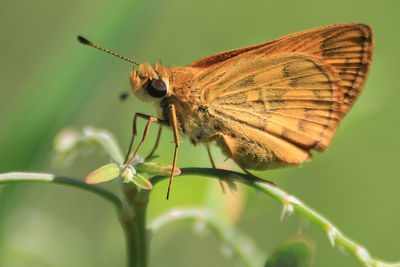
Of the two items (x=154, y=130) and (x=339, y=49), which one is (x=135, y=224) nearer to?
(x=154, y=130)

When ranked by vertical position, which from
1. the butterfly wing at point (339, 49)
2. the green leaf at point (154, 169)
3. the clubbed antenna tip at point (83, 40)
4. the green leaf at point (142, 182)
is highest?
the butterfly wing at point (339, 49)

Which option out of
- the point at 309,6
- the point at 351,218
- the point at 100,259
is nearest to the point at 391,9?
the point at 309,6

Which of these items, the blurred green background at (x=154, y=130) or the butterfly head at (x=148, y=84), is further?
the butterfly head at (x=148, y=84)

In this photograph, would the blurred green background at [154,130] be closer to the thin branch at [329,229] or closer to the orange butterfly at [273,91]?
the orange butterfly at [273,91]

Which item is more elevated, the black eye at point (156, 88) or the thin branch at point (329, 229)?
the black eye at point (156, 88)

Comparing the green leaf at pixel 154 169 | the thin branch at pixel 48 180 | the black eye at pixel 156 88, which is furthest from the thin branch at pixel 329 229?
the black eye at pixel 156 88

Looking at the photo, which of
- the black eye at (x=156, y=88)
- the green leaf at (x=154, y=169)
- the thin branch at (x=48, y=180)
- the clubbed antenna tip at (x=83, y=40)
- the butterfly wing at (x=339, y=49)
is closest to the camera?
the thin branch at (x=48, y=180)
